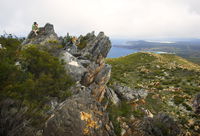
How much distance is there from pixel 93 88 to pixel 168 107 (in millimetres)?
13770

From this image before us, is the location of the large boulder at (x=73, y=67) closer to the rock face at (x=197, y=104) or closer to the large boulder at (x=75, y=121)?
the large boulder at (x=75, y=121)

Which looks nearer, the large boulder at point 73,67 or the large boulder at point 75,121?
the large boulder at point 75,121

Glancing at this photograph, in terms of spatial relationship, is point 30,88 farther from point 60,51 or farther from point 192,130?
point 192,130

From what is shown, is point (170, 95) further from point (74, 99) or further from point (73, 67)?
point (74, 99)

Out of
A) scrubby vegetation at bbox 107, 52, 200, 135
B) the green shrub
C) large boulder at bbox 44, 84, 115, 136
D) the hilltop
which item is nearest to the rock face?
the hilltop

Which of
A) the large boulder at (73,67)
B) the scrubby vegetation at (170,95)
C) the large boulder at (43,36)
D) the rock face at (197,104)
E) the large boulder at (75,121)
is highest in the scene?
the large boulder at (43,36)

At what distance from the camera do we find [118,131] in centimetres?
1664

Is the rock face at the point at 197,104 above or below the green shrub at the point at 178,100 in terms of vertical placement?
above

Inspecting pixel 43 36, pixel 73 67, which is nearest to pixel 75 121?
pixel 73 67

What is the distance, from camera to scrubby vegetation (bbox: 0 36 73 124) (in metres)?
12.5

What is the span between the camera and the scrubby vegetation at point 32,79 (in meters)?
12.5

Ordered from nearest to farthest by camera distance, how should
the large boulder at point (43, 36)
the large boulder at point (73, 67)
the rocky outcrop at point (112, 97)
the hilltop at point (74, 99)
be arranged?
the hilltop at point (74, 99) < the large boulder at point (73, 67) < the rocky outcrop at point (112, 97) < the large boulder at point (43, 36)

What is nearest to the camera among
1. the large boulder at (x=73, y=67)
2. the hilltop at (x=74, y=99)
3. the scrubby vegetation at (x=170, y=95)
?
the hilltop at (x=74, y=99)

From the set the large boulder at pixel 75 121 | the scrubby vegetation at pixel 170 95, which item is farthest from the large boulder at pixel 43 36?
the large boulder at pixel 75 121
